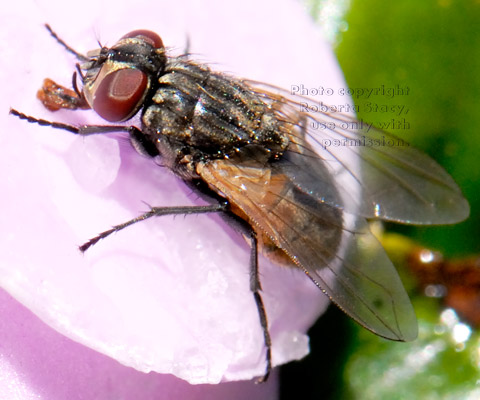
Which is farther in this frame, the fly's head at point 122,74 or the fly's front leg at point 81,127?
the fly's head at point 122,74

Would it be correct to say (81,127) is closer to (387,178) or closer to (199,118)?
(199,118)

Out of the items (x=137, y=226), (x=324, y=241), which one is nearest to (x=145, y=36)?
(x=137, y=226)

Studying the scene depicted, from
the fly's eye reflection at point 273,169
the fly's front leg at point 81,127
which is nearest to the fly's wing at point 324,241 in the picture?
the fly's eye reflection at point 273,169

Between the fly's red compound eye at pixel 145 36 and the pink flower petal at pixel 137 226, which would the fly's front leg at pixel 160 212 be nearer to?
the pink flower petal at pixel 137 226

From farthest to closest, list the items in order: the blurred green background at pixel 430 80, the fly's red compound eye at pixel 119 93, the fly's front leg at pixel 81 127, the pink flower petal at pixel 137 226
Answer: the blurred green background at pixel 430 80
the fly's red compound eye at pixel 119 93
the fly's front leg at pixel 81 127
the pink flower petal at pixel 137 226

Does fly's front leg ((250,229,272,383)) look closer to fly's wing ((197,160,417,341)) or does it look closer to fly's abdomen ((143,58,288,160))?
fly's wing ((197,160,417,341))

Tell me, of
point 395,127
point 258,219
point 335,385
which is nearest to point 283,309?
point 258,219

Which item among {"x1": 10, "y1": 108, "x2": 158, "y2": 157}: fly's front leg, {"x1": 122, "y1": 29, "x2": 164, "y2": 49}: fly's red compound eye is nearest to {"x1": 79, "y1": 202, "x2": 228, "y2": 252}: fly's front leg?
{"x1": 10, "y1": 108, "x2": 158, "y2": 157}: fly's front leg

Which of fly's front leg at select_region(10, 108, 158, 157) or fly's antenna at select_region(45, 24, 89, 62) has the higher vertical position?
fly's antenna at select_region(45, 24, 89, 62)
